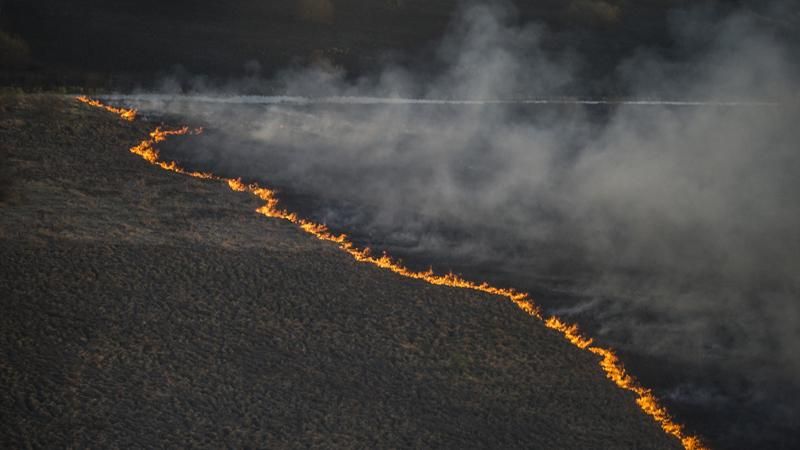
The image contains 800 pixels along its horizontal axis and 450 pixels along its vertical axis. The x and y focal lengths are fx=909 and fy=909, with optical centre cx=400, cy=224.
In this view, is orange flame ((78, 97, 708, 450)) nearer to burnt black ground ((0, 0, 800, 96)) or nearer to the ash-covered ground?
the ash-covered ground

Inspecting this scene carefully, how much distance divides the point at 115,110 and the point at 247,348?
19.6 feet

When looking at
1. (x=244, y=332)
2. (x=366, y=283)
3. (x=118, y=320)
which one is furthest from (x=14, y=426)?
(x=366, y=283)

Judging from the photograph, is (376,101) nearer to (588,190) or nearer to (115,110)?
(115,110)

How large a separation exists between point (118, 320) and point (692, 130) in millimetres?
9564

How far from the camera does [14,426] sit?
5047 millimetres

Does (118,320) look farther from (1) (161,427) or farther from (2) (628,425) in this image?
(2) (628,425)

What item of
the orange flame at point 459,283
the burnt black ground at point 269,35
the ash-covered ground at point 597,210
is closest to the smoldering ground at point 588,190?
the ash-covered ground at point 597,210

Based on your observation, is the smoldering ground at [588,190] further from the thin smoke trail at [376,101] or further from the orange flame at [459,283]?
the orange flame at [459,283]

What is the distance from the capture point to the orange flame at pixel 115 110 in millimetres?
10925

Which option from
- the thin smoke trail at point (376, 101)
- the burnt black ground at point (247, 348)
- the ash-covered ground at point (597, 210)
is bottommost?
the burnt black ground at point (247, 348)

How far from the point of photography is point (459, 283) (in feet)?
25.1

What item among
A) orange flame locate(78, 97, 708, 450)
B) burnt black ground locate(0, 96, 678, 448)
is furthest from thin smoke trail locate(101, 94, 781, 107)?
burnt black ground locate(0, 96, 678, 448)

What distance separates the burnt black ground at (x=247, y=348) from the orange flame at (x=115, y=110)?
262cm

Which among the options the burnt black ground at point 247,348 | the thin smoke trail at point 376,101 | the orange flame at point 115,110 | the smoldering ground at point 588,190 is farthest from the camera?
the thin smoke trail at point 376,101
